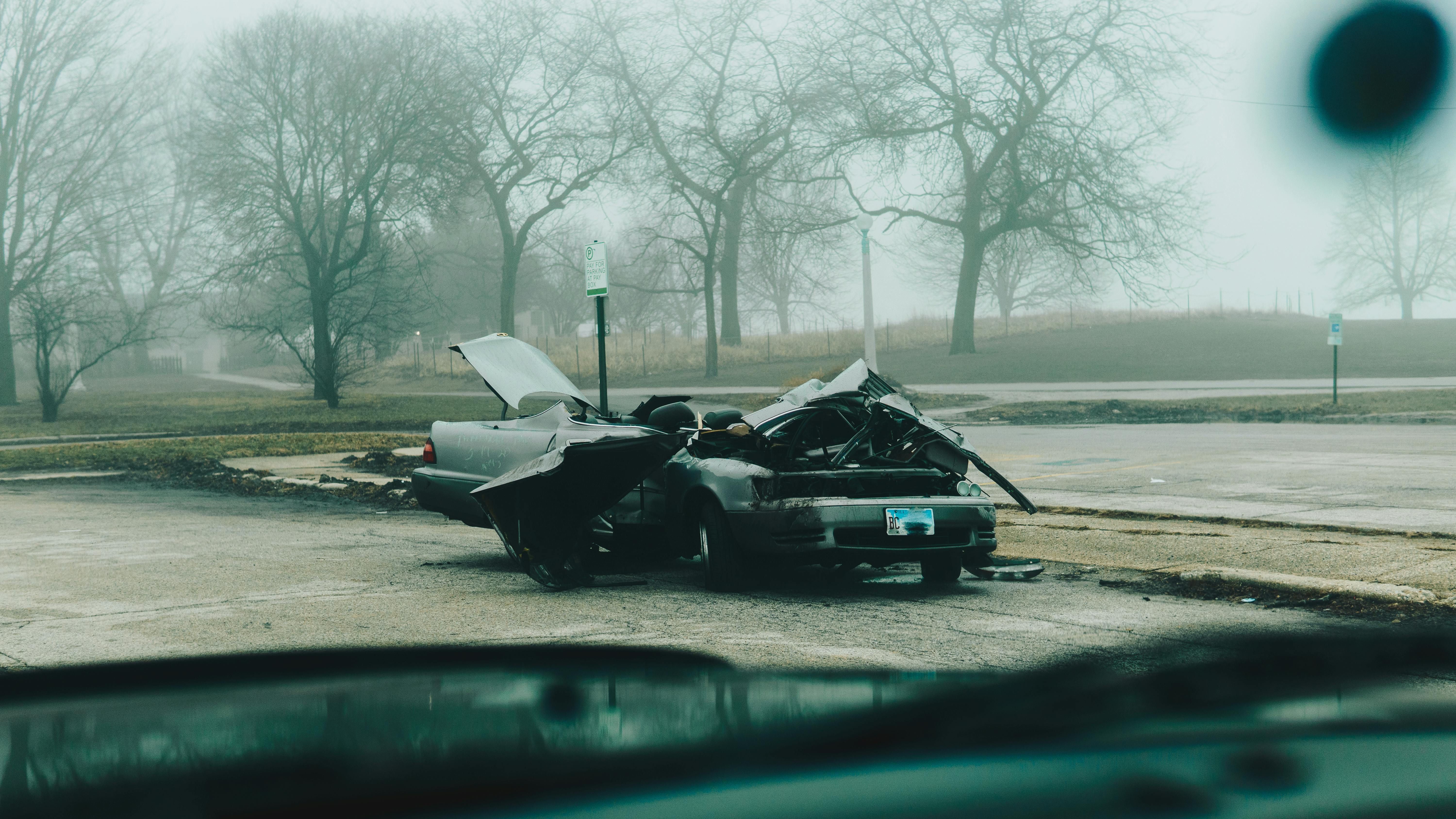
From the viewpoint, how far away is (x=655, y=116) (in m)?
49.2

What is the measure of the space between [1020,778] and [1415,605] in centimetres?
486

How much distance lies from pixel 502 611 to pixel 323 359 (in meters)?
29.8

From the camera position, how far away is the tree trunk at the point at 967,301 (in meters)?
47.8

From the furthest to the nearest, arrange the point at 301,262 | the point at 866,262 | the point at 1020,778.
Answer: the point at 301,262 → the point at 866,262 → the point at 1020,778

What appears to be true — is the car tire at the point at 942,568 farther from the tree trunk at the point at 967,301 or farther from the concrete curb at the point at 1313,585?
the tree trunk at the point at 967,301

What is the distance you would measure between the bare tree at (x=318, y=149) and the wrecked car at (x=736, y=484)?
26.8 m

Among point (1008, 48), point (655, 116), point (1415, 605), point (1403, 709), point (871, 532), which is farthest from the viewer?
point (655, 116)

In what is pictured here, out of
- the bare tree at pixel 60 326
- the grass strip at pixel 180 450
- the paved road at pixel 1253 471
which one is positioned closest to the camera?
the paved road at pixel 1253 471

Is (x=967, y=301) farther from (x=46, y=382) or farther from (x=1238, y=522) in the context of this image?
(x=1238, y=522)

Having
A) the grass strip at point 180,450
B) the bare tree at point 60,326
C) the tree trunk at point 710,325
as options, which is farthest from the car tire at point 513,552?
the tree trunk at point 710,325

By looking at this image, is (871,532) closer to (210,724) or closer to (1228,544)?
(1228,544)

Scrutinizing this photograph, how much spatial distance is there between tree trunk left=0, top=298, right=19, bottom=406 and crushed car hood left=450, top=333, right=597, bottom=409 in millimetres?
36948

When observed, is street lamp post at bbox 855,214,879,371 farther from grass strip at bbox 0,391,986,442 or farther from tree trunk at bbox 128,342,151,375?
tree trunk at bbox 128,342,151,375

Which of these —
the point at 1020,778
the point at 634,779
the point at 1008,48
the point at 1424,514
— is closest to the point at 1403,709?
the point at 1020,778
